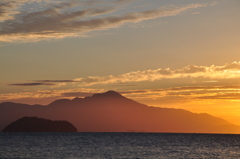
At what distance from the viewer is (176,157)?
89375 millimetres

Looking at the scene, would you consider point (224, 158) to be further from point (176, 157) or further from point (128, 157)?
point (128, 157)

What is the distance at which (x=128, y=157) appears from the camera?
286 feet

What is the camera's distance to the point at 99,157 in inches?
3339

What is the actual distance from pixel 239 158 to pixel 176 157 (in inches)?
700

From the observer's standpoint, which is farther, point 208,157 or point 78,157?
point 208,157

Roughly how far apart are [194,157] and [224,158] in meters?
8.29

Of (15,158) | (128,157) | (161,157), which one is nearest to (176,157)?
(161,157)

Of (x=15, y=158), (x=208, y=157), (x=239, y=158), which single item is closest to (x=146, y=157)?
(x=208, y=157)

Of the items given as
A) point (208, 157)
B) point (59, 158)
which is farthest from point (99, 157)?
point (208, 157)

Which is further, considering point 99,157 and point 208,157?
point 208,157

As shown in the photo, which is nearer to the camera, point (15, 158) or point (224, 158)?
point (15, 158)

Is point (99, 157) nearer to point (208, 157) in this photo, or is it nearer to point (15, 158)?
point (15, 158)

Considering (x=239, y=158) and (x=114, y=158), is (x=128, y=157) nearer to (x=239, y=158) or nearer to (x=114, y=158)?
(x=114, y=158)

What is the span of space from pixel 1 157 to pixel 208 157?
5338 cm
